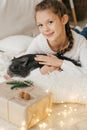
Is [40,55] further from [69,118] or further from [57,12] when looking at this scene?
[69,118]

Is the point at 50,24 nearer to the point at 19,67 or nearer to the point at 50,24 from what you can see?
the point at 50,24

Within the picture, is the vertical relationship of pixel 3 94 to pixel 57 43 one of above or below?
below

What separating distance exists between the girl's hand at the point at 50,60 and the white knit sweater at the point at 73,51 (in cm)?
4

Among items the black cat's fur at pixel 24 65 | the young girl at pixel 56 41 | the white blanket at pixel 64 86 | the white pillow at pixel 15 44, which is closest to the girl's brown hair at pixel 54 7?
the young girl at pixel 56 41

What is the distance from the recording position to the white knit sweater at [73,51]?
1652 mm

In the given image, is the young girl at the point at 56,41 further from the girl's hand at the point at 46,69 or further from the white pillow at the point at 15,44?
the white pillow at the point at 15,44

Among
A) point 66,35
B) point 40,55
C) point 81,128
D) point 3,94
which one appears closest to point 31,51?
point 40,55

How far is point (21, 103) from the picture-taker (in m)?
1.34

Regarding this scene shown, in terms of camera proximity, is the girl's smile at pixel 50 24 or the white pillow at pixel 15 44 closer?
the girl's smile at pixel 50 24

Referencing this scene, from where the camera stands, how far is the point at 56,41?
5.74 feet

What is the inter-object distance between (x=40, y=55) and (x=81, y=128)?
56 cm

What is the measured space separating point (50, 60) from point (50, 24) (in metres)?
0.21

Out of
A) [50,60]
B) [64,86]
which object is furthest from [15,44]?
[64,86]

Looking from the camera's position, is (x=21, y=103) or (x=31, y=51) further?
(x=31, y=51)
